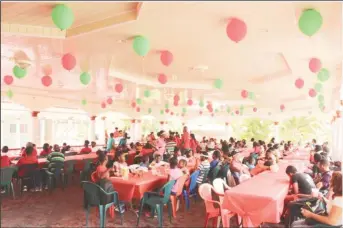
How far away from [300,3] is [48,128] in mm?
12954

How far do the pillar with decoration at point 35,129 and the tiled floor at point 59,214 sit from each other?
244 inches

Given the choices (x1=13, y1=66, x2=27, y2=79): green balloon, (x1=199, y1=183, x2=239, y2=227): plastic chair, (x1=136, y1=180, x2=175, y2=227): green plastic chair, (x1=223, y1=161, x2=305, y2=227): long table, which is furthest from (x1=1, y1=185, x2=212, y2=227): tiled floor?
(x1=13, y1=66, x2=27, y2=79): green balloon

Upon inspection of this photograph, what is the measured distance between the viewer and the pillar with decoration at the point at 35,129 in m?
12.3

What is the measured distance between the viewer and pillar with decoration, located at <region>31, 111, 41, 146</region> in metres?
12.3

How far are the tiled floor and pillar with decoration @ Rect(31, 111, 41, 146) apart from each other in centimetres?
620

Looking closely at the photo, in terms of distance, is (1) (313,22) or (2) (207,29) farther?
(2) (207,29)

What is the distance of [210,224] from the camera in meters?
4.93

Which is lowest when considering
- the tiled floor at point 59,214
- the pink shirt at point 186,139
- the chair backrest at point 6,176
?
the tiled floor at point 59,214

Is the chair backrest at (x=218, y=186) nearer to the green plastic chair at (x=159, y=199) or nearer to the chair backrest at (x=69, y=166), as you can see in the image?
the green plastic chair at (x=159, y=199)

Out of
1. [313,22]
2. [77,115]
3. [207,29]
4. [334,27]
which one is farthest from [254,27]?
[77,115]

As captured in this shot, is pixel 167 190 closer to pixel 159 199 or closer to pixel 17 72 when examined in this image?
pixel 159 199

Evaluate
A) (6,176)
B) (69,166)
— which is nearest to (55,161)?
(69,166)

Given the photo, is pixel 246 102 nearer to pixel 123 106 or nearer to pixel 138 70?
pixel 123 106

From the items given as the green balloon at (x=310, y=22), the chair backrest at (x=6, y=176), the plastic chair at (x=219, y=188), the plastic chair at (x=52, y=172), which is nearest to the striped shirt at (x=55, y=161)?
the plastic chair at (x=52, y=172)
